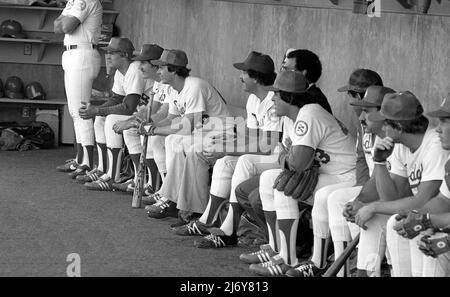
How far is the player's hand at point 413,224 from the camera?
4.35m

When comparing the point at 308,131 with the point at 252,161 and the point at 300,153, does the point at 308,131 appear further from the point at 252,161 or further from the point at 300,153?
the point at 252,161

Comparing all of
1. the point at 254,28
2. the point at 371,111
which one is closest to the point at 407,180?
the point at 371,111

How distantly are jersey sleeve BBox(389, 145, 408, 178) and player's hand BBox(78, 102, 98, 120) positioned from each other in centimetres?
459

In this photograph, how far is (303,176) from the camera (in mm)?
5688

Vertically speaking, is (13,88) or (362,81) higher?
(362,81)

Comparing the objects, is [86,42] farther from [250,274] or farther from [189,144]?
[250,274]

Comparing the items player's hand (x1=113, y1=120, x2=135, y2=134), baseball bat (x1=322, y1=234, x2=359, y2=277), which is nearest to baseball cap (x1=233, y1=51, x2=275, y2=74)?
player's hand (x1=113, y1=120, x2=135, y2=134)

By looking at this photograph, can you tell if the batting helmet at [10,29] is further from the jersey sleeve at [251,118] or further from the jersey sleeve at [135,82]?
the jersey sleeve at [251,118]

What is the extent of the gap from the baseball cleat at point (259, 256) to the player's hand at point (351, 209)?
36.2 inches

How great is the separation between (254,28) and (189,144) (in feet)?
5.29

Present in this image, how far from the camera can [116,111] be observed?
351 inches

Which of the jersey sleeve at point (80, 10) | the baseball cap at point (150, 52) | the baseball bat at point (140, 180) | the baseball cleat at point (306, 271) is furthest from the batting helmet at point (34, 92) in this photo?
the baseball cleat at point (306, 271)

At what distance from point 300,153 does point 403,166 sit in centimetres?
86

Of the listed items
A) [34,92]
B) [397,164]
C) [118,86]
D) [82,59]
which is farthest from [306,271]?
[34,92]
